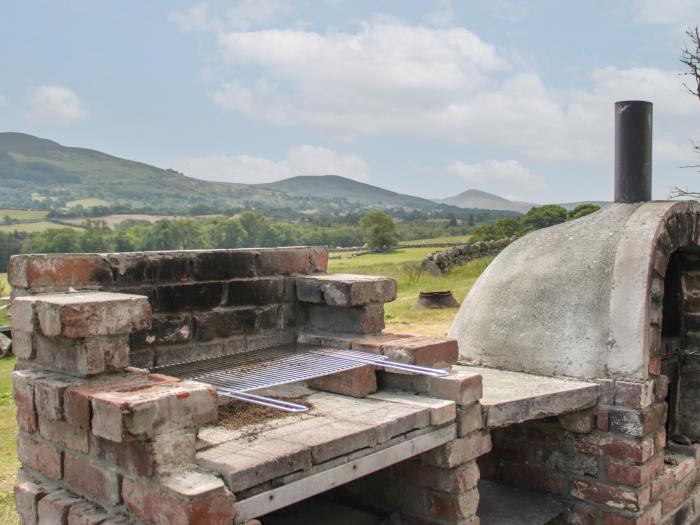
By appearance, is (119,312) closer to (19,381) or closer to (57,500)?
(19,381)

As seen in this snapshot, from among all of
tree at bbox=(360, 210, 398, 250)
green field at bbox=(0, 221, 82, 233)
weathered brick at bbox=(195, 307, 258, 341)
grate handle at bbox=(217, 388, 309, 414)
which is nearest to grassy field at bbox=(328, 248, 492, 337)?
weathered brick at bbox=(195, 307, 258, 341)

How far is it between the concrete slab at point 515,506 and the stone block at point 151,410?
2.75 metres

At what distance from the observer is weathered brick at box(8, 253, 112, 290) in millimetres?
3660

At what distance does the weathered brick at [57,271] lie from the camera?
12.0 feet

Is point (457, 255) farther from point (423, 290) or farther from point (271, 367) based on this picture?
point (271, 367)

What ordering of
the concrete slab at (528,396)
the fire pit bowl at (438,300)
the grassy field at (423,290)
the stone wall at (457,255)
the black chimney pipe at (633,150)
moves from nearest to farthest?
the concrete slab at (528,396)
the black chimney pipe at (633,150)
the grassy field at (423,290)
the fire pit bowl at (438,300)
the stone wall at (457,255)

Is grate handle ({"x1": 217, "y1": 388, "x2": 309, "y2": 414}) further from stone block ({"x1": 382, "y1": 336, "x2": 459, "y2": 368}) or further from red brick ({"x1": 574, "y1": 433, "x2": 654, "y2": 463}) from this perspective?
red brick ({"x1": 574, "y1": 433, "x2": 654, "y2": 463})

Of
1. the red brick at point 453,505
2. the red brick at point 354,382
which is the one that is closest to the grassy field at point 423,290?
the red brick at point 354,382

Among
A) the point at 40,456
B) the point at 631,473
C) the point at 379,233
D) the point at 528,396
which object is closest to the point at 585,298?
the point at 528,396

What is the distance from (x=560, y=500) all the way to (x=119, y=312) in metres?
3.77

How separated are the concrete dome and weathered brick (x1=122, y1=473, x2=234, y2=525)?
3.36 metres

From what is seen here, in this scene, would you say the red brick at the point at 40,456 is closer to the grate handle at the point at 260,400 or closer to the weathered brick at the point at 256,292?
the grate handle at the point at 260,400

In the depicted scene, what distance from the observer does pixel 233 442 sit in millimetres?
3312

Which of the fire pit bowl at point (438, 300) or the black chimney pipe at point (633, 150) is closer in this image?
the black chimney pipe at point (633, 150)
